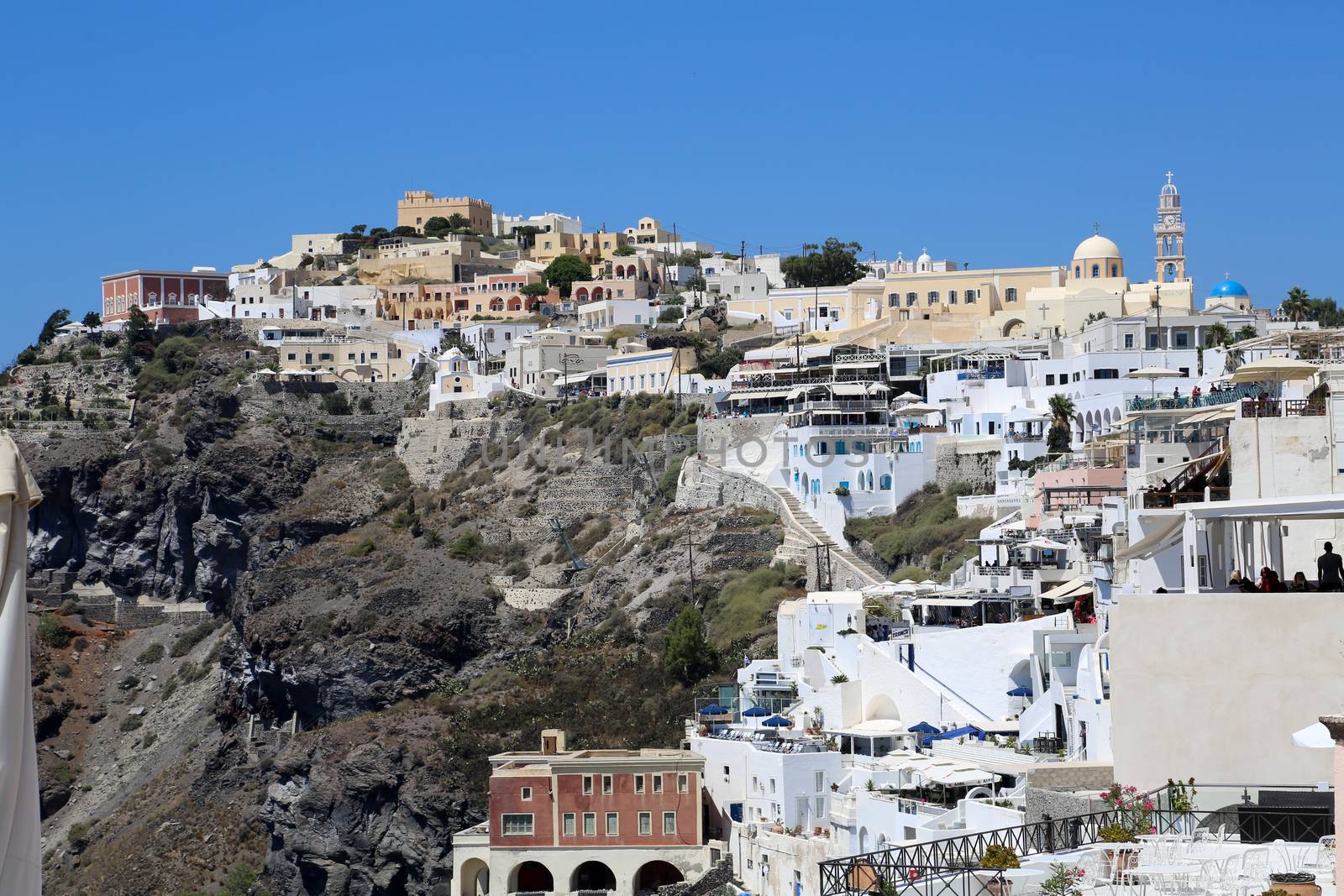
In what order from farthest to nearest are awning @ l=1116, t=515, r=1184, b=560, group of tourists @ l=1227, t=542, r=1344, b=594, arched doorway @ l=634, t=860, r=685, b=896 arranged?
arched doorway @ l=634, t=860, r=685, b=896 → awning @ l=1116, t=515, r=1184, b=560 → group of tourists @ l=1227, t=542, r=1344, b=594

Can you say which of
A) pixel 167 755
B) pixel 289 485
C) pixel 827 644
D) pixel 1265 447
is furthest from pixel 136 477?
pixel 1265 447

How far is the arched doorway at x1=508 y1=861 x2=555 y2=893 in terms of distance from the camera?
44781 mm

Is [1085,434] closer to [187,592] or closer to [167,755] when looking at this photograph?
[167,755]

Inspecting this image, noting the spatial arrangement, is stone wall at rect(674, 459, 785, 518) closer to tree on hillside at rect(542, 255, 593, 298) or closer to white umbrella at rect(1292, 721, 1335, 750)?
tree on hillside at rect(542, 255, 593, 298)

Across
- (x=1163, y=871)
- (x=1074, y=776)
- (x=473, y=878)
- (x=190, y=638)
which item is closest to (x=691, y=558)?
(x=473, y=878)

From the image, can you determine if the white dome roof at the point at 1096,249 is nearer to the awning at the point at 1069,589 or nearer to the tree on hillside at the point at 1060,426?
the tree on hillside at the point at 1060,426

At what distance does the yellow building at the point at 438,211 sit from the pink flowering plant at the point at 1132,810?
12160cm

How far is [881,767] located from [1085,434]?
80.6 ft

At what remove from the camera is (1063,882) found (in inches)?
579

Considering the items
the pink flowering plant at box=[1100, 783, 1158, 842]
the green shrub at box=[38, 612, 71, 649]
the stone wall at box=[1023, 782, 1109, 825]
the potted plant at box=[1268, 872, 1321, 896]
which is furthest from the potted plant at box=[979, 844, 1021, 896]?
the green shrub at box=[38, 612, 71, 649]

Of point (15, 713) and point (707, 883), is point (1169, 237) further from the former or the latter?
point (15, 713)

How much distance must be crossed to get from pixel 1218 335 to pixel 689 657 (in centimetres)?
2174

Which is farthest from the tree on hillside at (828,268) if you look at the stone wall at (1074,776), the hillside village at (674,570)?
the stone wall at (1074,776)

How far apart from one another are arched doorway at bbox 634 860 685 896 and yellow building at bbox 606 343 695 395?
40.5 m
